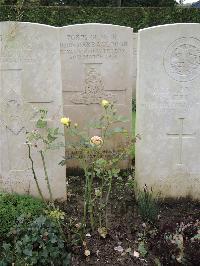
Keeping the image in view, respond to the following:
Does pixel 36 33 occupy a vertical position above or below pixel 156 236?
above

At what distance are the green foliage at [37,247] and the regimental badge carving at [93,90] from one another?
2163 millimetres

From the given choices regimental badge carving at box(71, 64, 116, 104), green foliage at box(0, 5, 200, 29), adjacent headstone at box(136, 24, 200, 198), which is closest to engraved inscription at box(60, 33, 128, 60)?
regimental badge carving at box(71, 64, 116, 104)

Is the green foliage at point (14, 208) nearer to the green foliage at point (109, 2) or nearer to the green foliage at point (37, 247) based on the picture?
the green foliage at point (37, 247)

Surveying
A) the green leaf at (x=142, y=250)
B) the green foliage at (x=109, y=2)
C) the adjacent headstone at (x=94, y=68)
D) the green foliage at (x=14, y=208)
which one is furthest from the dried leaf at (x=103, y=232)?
the green foliage at (x=109, y=2)

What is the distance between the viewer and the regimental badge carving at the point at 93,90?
191 inches

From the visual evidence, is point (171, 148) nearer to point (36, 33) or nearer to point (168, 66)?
point (168, 66)

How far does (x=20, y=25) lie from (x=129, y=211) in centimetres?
201

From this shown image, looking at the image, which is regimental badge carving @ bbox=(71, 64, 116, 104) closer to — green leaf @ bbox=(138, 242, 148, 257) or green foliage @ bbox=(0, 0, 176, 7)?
green leaf @ bbox=(138, 242, 148, 257)

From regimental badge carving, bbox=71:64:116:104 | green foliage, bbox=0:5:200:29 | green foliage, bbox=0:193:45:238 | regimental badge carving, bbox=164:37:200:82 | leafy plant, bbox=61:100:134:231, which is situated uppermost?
green foliage, bbox=0:5:200:29

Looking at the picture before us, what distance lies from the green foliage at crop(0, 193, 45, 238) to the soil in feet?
1.26

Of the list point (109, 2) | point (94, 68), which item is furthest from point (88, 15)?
point (94, 68)

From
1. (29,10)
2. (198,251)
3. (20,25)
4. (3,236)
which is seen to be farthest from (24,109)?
(29,10)

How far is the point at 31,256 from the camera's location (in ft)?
9.45

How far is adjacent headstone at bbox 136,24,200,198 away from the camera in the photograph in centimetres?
365
